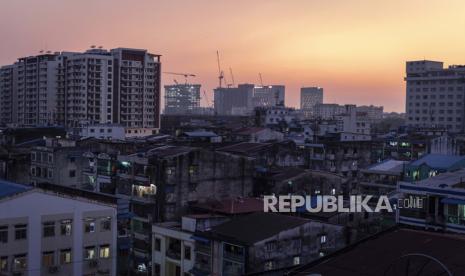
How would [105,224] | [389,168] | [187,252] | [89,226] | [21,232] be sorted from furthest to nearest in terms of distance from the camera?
1. [389,168]
2. [187,252]
3. [105,224]
4. [89,226]
5. [21,232]

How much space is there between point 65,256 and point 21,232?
6.70ft

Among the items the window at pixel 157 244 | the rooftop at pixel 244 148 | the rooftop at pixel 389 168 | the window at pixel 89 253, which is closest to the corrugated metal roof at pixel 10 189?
the window at pixel 89 253

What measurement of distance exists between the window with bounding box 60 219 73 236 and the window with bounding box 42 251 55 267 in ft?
2.85

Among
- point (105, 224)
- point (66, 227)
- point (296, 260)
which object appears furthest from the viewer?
point (296, 260)

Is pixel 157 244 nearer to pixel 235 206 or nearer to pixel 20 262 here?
pixel 235 206

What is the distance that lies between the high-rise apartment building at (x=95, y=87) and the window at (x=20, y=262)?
62.4 m

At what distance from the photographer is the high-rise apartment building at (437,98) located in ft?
335

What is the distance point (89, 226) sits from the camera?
23.9 meters

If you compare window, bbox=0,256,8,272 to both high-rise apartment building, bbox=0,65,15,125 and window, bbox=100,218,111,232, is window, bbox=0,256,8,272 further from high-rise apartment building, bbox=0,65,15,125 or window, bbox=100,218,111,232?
high-rise apartment building, bbox=0,65,15,125

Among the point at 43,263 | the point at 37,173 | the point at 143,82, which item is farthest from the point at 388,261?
the point at 143,82

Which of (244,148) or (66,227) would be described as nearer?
(66,227)

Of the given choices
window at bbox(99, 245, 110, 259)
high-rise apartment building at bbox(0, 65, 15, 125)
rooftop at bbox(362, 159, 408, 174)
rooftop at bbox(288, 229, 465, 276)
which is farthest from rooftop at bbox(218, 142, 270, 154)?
high-rise apartment building at bbox(0, 65, 15, 125)

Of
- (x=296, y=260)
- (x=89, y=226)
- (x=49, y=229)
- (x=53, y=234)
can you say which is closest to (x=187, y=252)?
(x=89, y=226)

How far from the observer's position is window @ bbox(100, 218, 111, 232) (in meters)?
24.2
